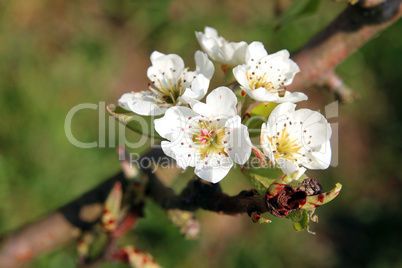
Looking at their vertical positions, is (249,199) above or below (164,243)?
above

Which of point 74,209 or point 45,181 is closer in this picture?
point 74,209

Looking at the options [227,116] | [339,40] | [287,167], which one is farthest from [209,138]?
[339,40]

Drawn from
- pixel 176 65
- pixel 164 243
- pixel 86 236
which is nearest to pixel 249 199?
pixel 176 65

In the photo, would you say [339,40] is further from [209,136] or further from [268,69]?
[209,136]

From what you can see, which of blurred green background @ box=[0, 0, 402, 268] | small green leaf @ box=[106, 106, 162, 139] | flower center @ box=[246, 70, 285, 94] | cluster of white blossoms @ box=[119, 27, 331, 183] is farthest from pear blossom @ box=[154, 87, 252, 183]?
blurred green background @ box=[0, 0, 402, 268]

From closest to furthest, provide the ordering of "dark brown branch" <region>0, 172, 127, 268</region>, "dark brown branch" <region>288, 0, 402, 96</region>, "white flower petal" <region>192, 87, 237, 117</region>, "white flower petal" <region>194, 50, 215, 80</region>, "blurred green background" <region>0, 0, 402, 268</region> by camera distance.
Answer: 1. "white flower petal" <region>192, 87, 237, 117</region>
2. "white flower petal" <region>194, 50, 215, 80</region>
3. "dark brown branch" <region>288, 0, 402, 96</region>
4. "dark brown branch" <region>0, 172, 127, 268</region>
5. "blurred green background" <region>0, 0, 402, 268</region>

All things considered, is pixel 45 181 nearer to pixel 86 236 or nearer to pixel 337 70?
pixel 86 236

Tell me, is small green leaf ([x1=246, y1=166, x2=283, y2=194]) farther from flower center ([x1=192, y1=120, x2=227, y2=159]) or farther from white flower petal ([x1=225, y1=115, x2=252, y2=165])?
flower center ([x1=192, y1=120, x2=227, y2=159])
